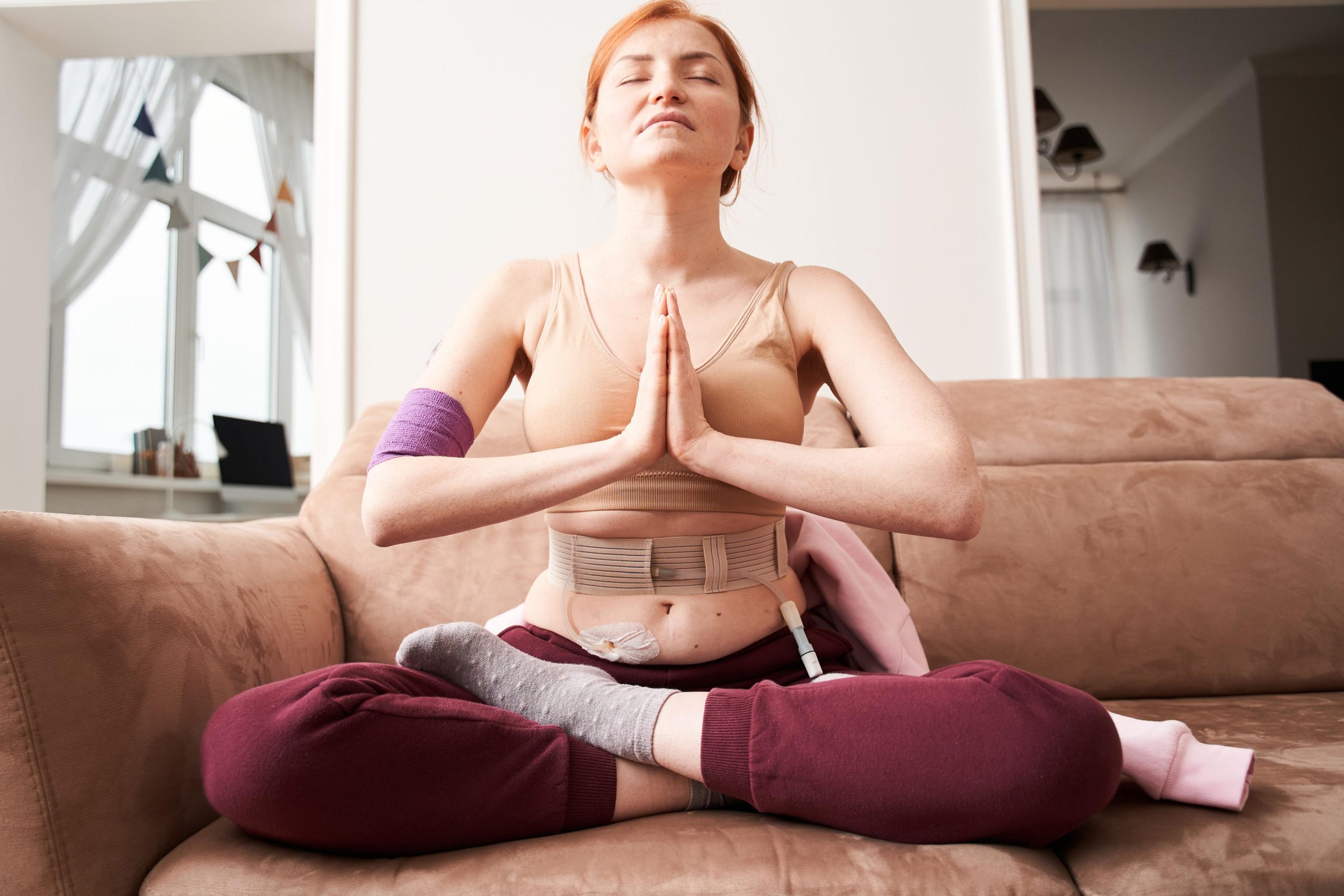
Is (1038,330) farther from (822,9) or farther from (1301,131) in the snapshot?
(1301,131)

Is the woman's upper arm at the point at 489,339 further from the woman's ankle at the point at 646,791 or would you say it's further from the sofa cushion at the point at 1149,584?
the sofa cushion at the point at 1149,584

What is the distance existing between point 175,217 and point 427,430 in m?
3.88

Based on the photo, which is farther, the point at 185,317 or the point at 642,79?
the point at 185,317

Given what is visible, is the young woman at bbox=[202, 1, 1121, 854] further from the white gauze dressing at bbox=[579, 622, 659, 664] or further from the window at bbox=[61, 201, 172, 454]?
the window at bbox=[61, 201, 172, 454]

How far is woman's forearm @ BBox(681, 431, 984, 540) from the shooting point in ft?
3.39

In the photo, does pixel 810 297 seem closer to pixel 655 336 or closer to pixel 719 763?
pixel 655 336

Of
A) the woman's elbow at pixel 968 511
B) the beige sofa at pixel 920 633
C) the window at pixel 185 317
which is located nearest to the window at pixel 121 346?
the window at pixel 185 317

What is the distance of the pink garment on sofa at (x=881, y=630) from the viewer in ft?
3.13

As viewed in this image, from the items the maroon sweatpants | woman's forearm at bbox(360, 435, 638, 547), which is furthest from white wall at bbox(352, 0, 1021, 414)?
the maroon sweatpants

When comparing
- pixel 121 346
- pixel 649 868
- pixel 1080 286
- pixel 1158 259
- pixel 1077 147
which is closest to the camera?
pixel 649 868

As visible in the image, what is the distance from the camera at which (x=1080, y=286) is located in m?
7.93

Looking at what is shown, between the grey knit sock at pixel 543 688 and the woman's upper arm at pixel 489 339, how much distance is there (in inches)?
12.2

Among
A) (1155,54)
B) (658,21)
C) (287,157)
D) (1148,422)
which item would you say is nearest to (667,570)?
(658,21)

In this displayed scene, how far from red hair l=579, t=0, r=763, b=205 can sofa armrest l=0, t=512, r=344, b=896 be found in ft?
2.56
